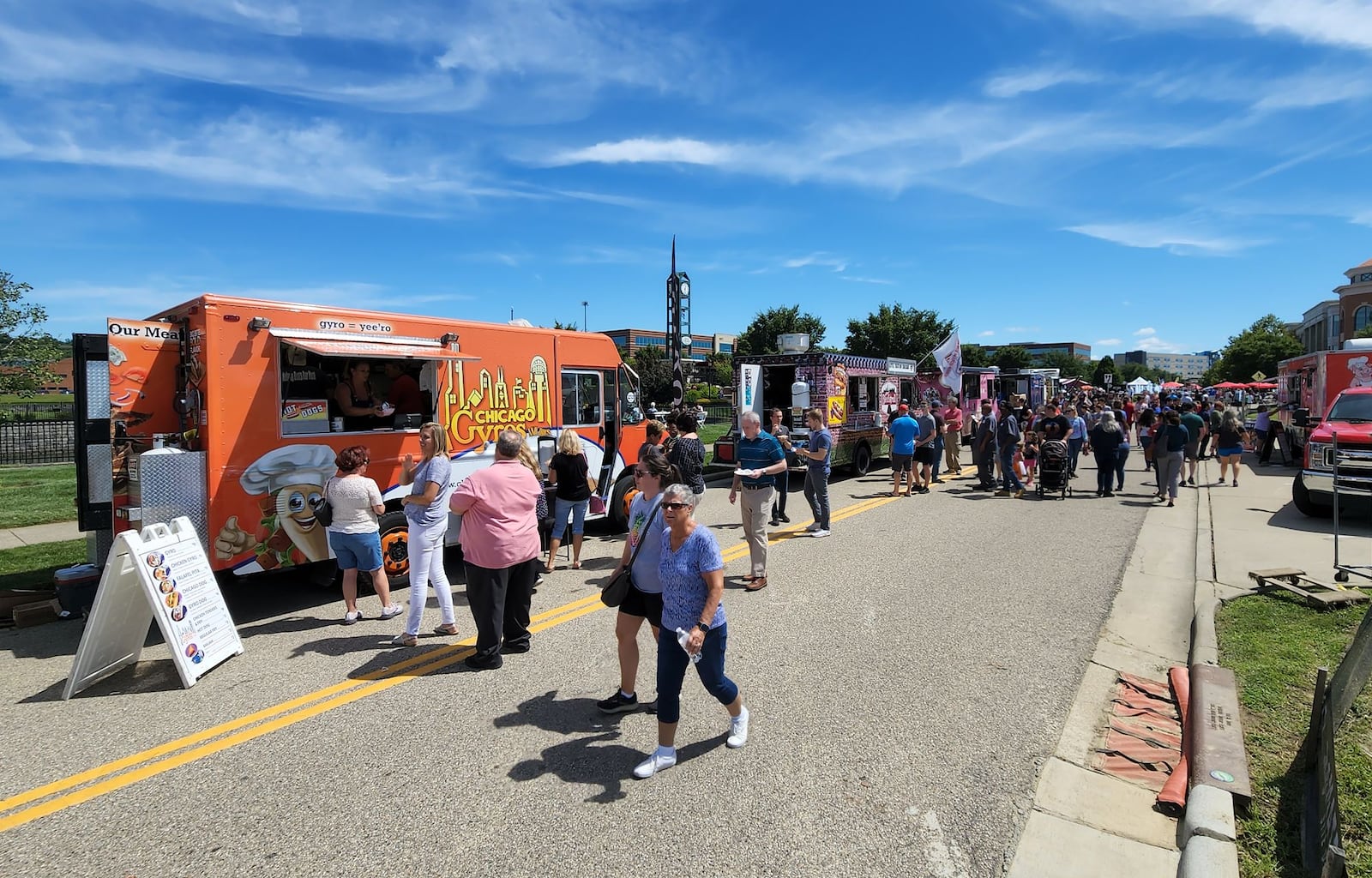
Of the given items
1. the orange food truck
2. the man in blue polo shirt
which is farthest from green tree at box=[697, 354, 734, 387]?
the orange food truck

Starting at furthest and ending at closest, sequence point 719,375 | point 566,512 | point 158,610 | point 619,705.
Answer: point 719,375, point 566,512, point 158,610, point 619,705

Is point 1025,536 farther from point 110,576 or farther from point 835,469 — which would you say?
point 110,576

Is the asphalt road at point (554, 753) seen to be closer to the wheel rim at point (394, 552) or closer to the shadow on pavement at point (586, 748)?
the shadow on pavement at point (586, 748)

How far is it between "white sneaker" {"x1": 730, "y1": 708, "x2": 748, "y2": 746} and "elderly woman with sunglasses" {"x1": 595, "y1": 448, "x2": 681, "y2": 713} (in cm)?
68

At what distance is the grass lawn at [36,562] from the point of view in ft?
27.1

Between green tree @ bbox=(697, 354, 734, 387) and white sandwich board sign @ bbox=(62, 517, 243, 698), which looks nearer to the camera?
white sandwich board sign @ bbox=(62, 517, 243, 698)

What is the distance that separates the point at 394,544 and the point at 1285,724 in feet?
24.8

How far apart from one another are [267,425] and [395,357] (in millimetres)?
1318

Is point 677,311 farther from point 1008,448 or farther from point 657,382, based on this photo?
point 657,382

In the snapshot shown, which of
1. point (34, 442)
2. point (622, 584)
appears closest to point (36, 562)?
point (622, 584)

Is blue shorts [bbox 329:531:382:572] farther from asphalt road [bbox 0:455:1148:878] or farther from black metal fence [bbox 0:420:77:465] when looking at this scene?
black metal fence [bbox 0:420:77:465]

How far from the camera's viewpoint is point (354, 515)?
6.41 metres

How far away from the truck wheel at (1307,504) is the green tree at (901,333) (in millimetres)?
40780

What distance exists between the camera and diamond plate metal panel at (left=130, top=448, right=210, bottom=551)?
626 centimetres
